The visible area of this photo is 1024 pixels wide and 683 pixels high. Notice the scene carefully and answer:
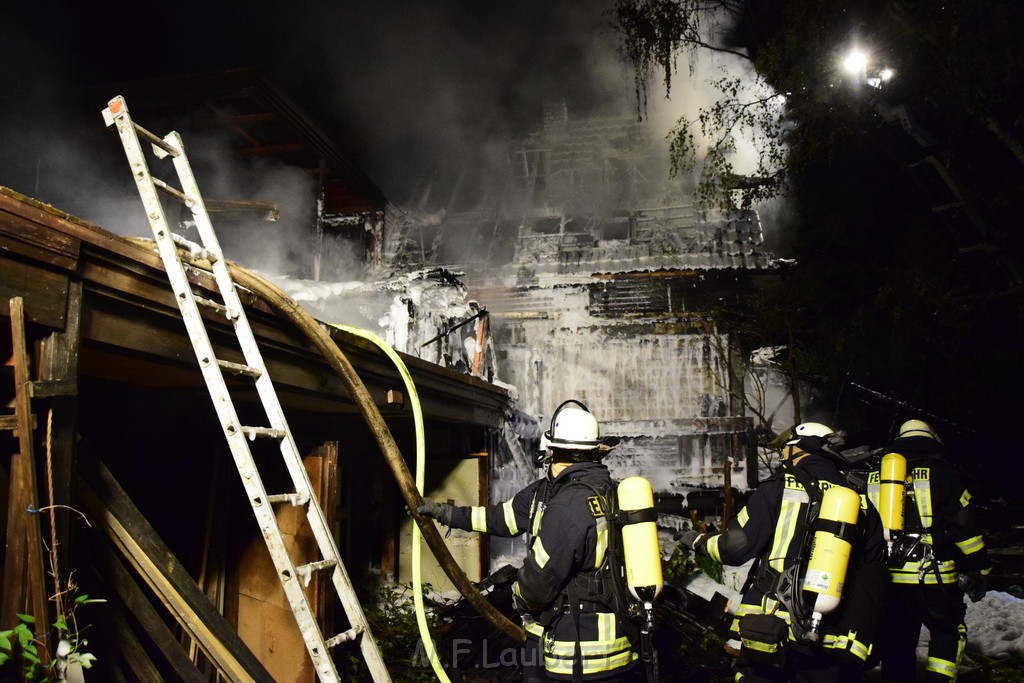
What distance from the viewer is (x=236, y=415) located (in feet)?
9.71

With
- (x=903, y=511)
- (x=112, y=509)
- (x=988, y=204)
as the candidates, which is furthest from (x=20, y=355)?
(x=988, y=204)

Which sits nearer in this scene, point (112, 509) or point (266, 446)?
point (112, 509)

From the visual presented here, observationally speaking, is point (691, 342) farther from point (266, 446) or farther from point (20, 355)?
point (20, 355)

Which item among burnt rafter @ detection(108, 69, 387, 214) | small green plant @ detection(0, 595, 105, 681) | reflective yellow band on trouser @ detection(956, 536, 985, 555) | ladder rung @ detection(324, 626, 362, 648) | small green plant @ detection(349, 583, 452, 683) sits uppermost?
burnt rafter @ detection(108, 69, 387, 214)

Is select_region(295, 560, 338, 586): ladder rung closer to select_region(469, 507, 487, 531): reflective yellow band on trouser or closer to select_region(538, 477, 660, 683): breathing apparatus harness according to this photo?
select_region(469, 507, 487, 531): reflective yellow band on trouser

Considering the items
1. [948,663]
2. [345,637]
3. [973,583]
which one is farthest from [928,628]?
[345,637]

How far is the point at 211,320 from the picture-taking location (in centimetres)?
319

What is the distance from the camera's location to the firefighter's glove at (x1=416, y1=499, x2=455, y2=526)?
3686mm

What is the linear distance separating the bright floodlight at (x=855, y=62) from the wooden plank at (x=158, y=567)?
44.9 ft

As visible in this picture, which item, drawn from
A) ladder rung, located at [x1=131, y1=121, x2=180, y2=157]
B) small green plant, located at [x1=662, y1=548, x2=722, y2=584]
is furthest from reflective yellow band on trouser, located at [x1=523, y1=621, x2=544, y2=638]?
small green plant, located at [x1=662, y1=548, x2=722, y2=584]

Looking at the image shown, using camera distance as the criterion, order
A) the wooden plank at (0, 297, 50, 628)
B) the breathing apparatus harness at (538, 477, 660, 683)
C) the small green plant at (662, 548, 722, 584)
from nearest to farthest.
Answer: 1. the wooden plank at (0, 297, 50, 628)
2. the breathing apparatus harness at (538, 477, 660, 683)
3. the small green plant at (662, 548, 722, 584)

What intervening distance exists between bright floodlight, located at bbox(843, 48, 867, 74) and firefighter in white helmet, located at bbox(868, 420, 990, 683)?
9541 mm

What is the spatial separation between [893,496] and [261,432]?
478 centimetres

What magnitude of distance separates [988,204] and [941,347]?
346 centimetres
